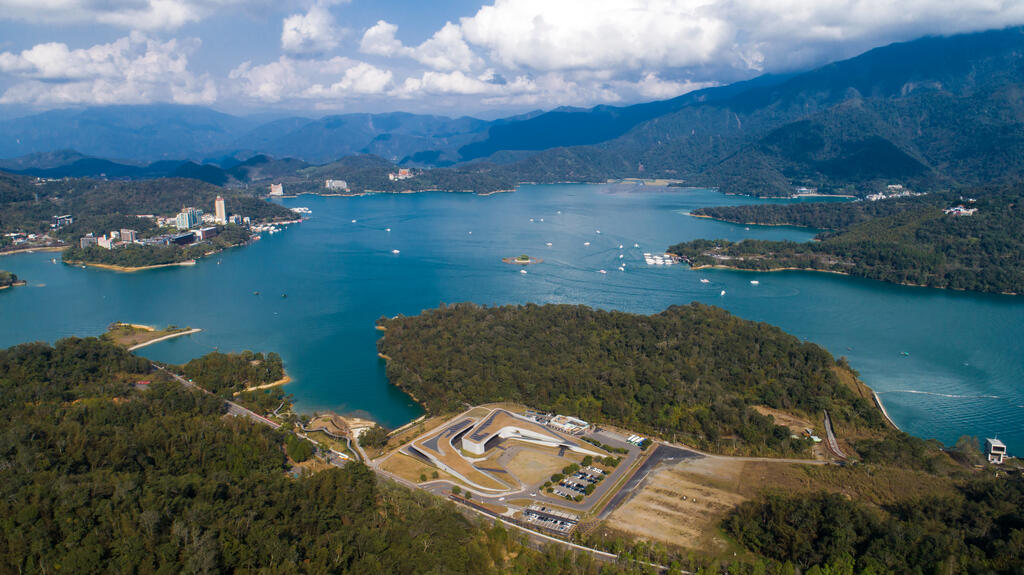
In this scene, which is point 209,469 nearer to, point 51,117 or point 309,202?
point 309,202

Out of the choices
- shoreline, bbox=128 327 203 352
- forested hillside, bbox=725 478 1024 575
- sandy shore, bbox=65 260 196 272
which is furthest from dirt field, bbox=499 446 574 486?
sandy shore, bbox=65 260 196 272

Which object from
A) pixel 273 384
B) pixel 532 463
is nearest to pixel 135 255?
pixel 273 384

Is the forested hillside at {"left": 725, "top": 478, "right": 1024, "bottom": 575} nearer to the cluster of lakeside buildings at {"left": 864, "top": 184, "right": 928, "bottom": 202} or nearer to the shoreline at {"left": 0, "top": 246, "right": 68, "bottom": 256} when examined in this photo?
the shoreline at {"left": 0, "top": 246, "right": 68, "bottom": 256}

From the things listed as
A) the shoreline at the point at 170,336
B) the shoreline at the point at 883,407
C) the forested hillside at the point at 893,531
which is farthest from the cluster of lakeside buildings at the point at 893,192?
the shoreline at the point at 170,336

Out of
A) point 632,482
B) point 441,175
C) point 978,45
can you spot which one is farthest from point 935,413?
point 978,45

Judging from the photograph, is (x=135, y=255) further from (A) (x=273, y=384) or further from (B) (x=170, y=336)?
(A) (x=273, y=384)

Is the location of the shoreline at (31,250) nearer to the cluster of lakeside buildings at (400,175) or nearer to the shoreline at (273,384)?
the shoreline at (273,384)
